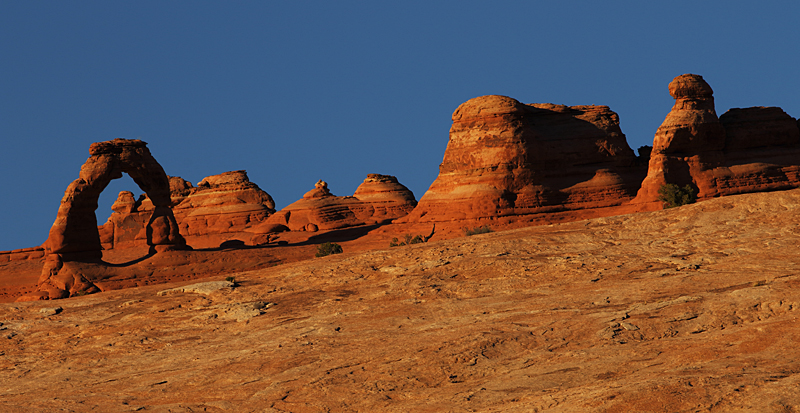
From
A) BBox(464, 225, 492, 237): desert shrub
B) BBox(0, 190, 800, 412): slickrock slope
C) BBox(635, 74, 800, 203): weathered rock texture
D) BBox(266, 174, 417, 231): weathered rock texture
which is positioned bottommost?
BBox(0, 190, 800, 412): slickrock slope

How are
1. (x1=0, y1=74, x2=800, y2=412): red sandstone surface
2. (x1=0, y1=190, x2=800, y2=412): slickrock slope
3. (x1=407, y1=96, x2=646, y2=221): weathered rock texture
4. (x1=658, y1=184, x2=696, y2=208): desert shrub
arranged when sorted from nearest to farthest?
(x1=0, y1=190, x2=800, y2=412): slickrock slope < (x1=0, y1=74, x2=800, y2=412): red sandstone surface < (x1=658, y1=184, x2=696, y2=208): desert shrub < (x1=407, y1=96, x2=646, y2=221): weathered rock texture

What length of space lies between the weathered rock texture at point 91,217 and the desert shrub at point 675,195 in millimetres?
19404

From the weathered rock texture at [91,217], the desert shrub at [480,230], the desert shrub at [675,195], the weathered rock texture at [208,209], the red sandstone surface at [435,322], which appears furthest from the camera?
the weathered rock texture at [208,209]

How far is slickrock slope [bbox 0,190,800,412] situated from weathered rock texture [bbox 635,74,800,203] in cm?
1398

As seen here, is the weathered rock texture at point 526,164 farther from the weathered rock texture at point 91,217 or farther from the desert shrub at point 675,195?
the weathered rock texture at point 91,217

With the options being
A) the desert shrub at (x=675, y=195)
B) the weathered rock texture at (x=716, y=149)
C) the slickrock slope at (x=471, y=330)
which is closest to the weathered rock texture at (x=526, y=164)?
the weathered rock texture at (x=716, y=149)

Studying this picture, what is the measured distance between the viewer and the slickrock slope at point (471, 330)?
31.2ft

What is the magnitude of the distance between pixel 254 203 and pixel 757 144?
34479 mm

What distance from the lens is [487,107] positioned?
118 feet

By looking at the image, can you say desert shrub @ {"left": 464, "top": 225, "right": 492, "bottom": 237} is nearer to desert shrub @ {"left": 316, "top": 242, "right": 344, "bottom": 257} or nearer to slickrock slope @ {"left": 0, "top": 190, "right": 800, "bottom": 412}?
desert shrub @ {"left": 316, "top": 242, "right": 344, "bottom": 257}

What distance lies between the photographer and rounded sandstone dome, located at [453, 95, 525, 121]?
35.4 m

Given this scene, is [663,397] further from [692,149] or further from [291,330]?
[692,149]

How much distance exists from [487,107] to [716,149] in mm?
10056

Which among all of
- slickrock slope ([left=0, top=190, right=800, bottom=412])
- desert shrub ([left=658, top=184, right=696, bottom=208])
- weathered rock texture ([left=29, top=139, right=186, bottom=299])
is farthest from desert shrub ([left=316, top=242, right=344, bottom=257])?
desert shrub ([left=658, top=184, right=696, bottom=208])
